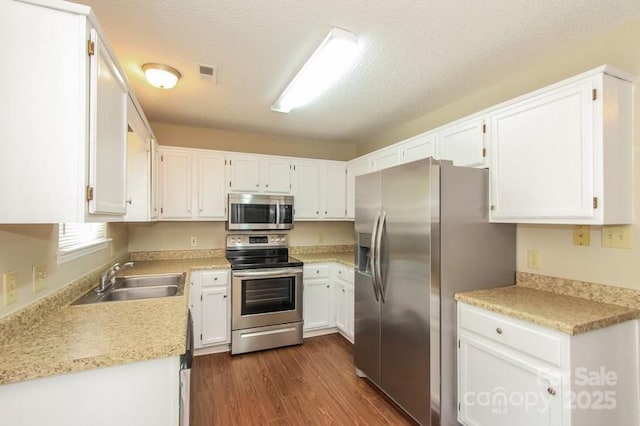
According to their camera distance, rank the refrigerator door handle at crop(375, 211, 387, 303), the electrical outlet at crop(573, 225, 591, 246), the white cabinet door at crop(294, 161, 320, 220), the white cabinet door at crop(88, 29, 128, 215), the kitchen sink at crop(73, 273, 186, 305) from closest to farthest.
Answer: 1. the white cabinet door at crop(88, 29, 128, 215)
2. the electrical outlet at crop(573, 225, 591, 246)
3. the kitchen sink at crop(73, 273, 186, 305)
4. the refrigerator door handle at crop(375, 211, 387, 303)
5. the white cabinet door at crop(294, 161, 320, 220)

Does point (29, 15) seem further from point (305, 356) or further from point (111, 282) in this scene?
point (305, 356)

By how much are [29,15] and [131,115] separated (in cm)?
74

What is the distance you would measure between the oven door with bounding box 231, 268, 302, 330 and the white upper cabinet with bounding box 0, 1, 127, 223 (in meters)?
2.11

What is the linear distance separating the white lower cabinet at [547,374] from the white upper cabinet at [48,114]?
210 cm

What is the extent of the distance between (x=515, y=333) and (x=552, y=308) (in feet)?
0.84

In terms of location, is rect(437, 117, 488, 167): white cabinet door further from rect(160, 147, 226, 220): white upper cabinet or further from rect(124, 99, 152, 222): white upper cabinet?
rect(160, 147, 226, 220): white upper cabinet

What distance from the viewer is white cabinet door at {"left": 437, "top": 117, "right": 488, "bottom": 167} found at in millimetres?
2115

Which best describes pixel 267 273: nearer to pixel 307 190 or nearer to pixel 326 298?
pixel 326 298

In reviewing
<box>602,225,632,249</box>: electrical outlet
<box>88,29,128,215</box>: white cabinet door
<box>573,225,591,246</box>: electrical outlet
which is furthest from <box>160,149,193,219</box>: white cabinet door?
<box>602,225,632,249</box>: electrical outlet

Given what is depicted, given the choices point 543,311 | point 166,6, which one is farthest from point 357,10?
point 543,311

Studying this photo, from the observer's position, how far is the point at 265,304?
3201mm

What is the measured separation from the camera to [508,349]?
165cm

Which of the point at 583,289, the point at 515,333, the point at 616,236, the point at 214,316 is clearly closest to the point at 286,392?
the point at 214,316

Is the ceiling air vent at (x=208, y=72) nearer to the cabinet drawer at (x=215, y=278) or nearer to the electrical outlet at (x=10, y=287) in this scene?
the electrical outlet at (x=10, y=287)
